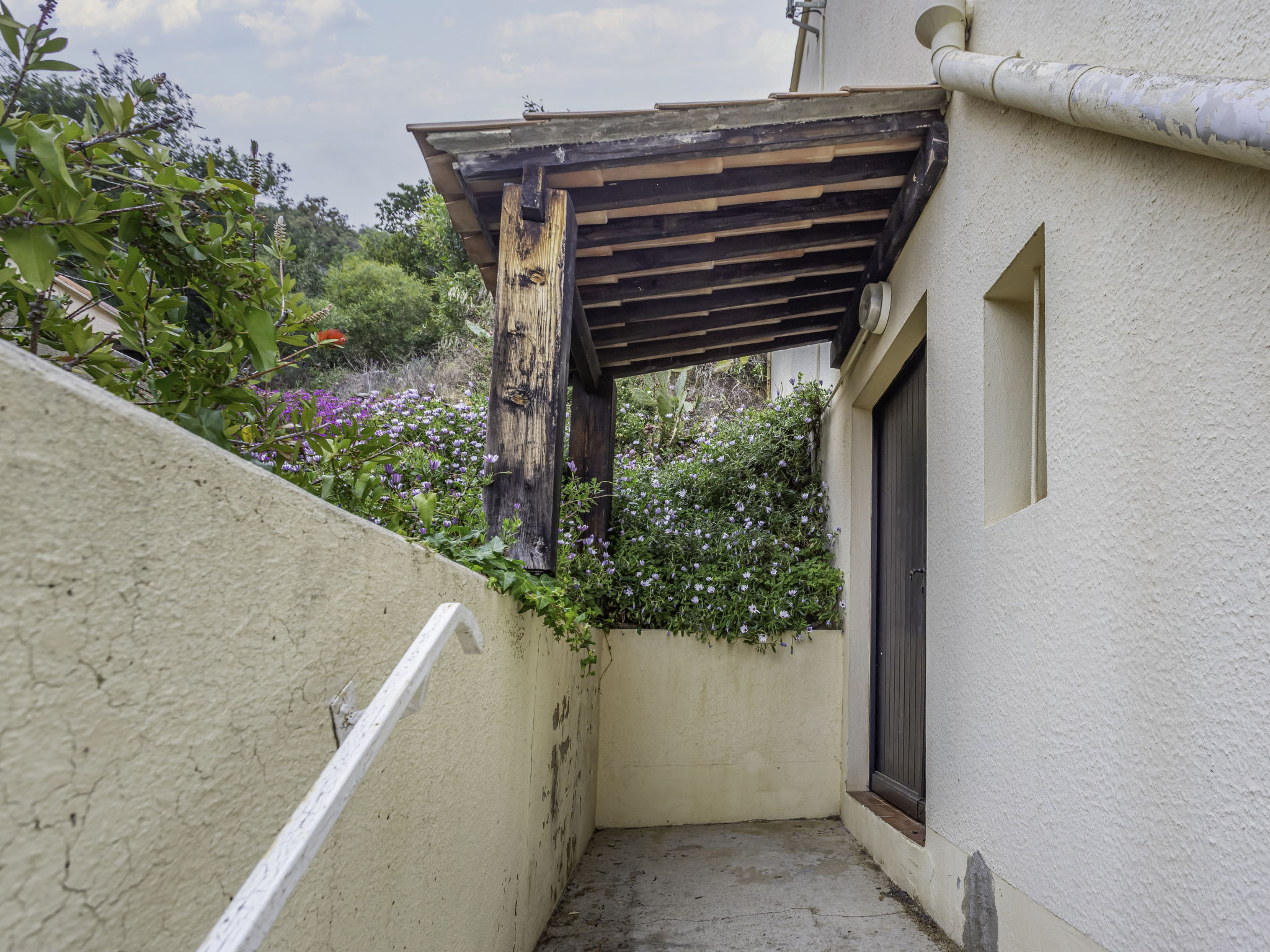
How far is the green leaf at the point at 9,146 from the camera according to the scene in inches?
34.1

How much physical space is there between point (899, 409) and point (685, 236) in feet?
5.02

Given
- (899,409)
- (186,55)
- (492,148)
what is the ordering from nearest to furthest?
(492,148) < (899,409) < (186,55)

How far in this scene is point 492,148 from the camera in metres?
2.78

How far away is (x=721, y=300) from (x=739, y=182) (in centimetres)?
122

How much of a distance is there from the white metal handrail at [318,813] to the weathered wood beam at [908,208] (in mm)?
2781

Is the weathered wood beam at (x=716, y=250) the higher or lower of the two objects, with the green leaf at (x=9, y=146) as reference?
higher

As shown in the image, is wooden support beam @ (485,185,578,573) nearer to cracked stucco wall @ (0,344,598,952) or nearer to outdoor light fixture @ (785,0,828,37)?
cracked stucco wall @ (0,344,598,952)

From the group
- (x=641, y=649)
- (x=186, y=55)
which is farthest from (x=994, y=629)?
(x=186, y=55)

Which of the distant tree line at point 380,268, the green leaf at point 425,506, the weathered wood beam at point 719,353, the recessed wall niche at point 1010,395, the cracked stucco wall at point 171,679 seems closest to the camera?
the cracked stucco wall at point 171,679

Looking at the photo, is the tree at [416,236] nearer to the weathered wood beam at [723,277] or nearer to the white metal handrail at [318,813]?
the weathered wood beam at [723,277]

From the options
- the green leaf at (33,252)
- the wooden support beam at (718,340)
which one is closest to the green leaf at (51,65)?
the green leaf at (33,252)

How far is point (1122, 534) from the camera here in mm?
1675

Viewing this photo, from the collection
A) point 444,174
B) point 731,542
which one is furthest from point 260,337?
point 731,542

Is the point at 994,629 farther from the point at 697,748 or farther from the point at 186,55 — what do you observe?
the point at 186,55
